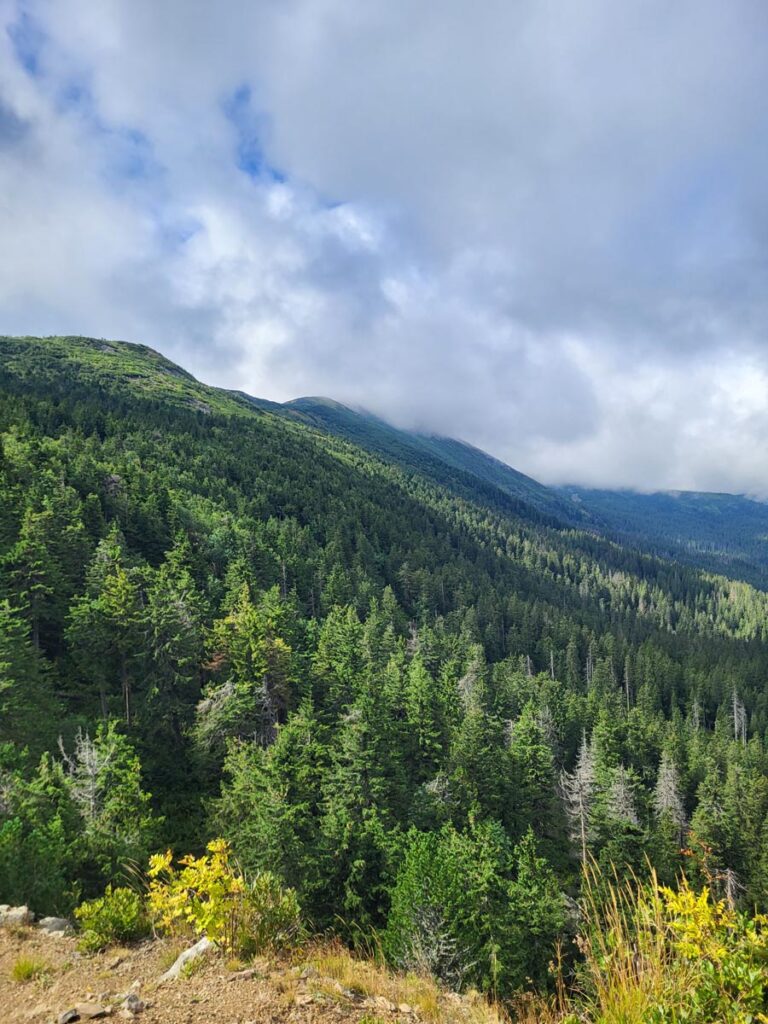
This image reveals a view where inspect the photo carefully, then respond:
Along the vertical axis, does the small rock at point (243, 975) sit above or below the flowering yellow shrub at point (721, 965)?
below

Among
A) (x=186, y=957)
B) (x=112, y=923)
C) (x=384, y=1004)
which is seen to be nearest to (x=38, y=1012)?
(x=186, y=957)

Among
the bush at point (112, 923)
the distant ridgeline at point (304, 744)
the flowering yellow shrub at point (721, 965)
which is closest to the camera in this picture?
the flowering yellow shrub at point (721, 965)

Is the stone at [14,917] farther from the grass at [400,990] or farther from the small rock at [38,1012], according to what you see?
the grass at [400,990]

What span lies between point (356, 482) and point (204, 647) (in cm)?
13530

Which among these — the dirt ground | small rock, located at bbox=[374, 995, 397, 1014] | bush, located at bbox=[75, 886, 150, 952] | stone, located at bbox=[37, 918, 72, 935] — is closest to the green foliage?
bush, located at bbox=[75, 886, 150, 952]

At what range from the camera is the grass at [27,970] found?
8.55 meters

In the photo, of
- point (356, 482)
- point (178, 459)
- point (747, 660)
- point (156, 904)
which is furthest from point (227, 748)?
point (356, 482)

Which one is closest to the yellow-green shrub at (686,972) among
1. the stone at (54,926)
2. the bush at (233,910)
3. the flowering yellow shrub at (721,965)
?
the flowering yellow shrub at (721,965)

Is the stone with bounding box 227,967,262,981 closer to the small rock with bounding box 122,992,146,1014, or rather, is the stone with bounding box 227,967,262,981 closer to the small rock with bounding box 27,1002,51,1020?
the small rock with bounding box 122,992,146,1014

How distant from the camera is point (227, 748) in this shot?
39.5m

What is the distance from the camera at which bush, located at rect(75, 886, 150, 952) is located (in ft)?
32.2

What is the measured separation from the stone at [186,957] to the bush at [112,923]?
2.26m

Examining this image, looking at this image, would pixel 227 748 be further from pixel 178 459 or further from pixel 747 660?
pixel 747 660

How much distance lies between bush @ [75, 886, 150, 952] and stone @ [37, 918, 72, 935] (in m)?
0.38
